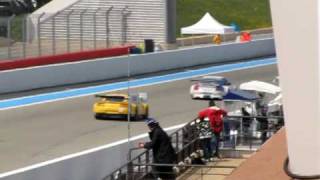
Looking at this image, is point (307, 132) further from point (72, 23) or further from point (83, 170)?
point (72, 23)

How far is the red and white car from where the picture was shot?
21183 mm

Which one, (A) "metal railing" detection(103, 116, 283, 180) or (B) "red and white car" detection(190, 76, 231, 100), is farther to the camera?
(B) "red and white car" detection(190, 76, 231, 100)

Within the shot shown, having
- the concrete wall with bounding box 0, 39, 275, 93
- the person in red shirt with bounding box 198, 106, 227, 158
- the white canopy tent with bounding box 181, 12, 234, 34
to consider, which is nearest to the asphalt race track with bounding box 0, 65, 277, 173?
the concrete wall with bounding box 0, 39, 275, 93

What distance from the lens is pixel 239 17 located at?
2431 inches

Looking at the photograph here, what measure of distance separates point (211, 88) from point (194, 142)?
16.0 feet

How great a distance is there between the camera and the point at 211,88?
22.2m

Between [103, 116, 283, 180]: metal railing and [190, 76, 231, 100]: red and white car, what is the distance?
72.2 inches

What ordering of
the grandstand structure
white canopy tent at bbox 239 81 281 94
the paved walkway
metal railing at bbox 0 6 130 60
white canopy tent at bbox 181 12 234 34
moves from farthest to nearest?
white canopy tent at bbox 181 12 234 34
the grandstand structure
metal railing at bbox 0 6 130 60
white canopy tent at bbox 239 81 281 94
the paved walkway

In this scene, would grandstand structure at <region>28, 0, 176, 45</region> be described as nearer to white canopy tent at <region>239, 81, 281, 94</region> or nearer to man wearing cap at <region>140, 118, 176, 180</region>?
white canopy tent at <region>239, 81, 281, 94</region>

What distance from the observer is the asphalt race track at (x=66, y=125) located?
17.3m

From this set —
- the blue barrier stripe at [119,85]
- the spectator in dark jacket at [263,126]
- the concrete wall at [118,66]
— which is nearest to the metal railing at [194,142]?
the spectator in dark jacket at [263,126]

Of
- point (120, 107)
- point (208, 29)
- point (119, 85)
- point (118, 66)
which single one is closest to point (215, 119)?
point (120, 107)

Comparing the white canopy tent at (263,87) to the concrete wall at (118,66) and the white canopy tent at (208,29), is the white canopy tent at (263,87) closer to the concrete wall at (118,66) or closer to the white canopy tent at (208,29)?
the concrete wall at (118,66)

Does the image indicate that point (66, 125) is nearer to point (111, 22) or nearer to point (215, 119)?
Result: point (215, 119)
